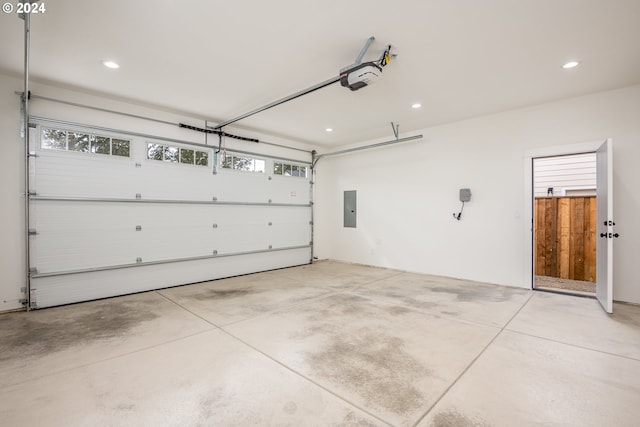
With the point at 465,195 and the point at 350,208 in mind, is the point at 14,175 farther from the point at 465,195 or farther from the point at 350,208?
the point at 465,195

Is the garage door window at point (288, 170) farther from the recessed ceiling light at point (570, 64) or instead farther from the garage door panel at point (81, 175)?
the recessed ceiling light at point (570, 64)

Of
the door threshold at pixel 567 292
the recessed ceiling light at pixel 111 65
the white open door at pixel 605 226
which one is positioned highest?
the recessed ceiling light at pixel 111 65

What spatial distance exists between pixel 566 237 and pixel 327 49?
6.47 m

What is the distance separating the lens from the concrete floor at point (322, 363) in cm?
187

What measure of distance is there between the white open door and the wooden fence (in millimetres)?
2115

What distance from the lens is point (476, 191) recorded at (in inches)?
216

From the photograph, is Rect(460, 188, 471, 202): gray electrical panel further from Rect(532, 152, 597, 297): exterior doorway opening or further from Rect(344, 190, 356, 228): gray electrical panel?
Rect(344, 190, 356, 228): gray electrical panel

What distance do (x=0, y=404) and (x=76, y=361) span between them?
57 cm

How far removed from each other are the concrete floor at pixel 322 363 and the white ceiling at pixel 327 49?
10.2ft

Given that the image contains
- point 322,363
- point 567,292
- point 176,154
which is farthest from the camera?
point 176,154

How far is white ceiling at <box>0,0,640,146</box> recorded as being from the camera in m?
2.57

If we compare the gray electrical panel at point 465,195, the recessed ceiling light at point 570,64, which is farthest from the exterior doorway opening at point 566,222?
the recessed ceiling light at point 570,64

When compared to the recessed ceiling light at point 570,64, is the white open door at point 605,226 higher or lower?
lower

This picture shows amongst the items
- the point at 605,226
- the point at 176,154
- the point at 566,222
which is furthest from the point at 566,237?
the point at 176,154
